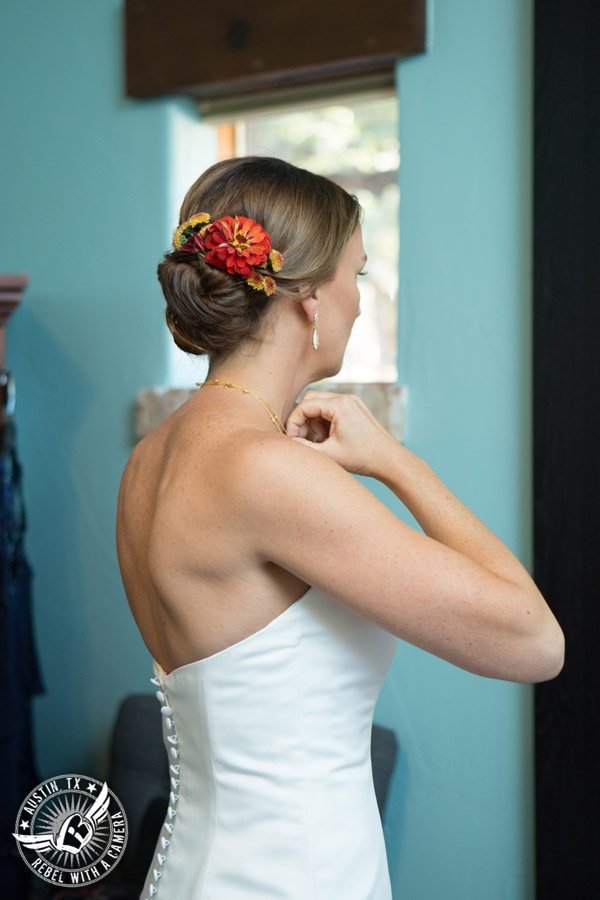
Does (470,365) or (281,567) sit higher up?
(470,365)

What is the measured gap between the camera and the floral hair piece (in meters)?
0.95

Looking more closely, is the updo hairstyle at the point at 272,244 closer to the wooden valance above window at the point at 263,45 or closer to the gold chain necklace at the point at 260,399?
the gold chain necklace at the point at 260,399

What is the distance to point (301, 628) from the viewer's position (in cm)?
97

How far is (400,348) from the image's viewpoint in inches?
73.4

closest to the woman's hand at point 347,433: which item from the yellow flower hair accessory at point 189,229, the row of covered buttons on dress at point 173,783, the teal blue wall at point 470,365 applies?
the yellow flower hair accessory at point 189,229

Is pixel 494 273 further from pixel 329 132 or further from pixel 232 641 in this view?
pixel 232 641

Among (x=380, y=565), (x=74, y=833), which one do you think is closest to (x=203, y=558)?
(x=380, y=565)

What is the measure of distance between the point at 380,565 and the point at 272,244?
407mm

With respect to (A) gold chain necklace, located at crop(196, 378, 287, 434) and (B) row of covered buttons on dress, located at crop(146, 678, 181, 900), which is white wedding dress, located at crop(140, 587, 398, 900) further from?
(A) gold chain necklace, located at crop(196, 378, 287, 434)

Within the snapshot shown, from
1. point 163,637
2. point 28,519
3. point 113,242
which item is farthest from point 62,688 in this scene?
point 163,637

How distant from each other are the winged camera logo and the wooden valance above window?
5.31ft

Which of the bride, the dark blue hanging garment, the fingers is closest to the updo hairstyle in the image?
the bride

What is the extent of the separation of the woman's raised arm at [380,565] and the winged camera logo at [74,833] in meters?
1.07

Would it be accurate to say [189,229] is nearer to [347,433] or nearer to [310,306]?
[310,306]
